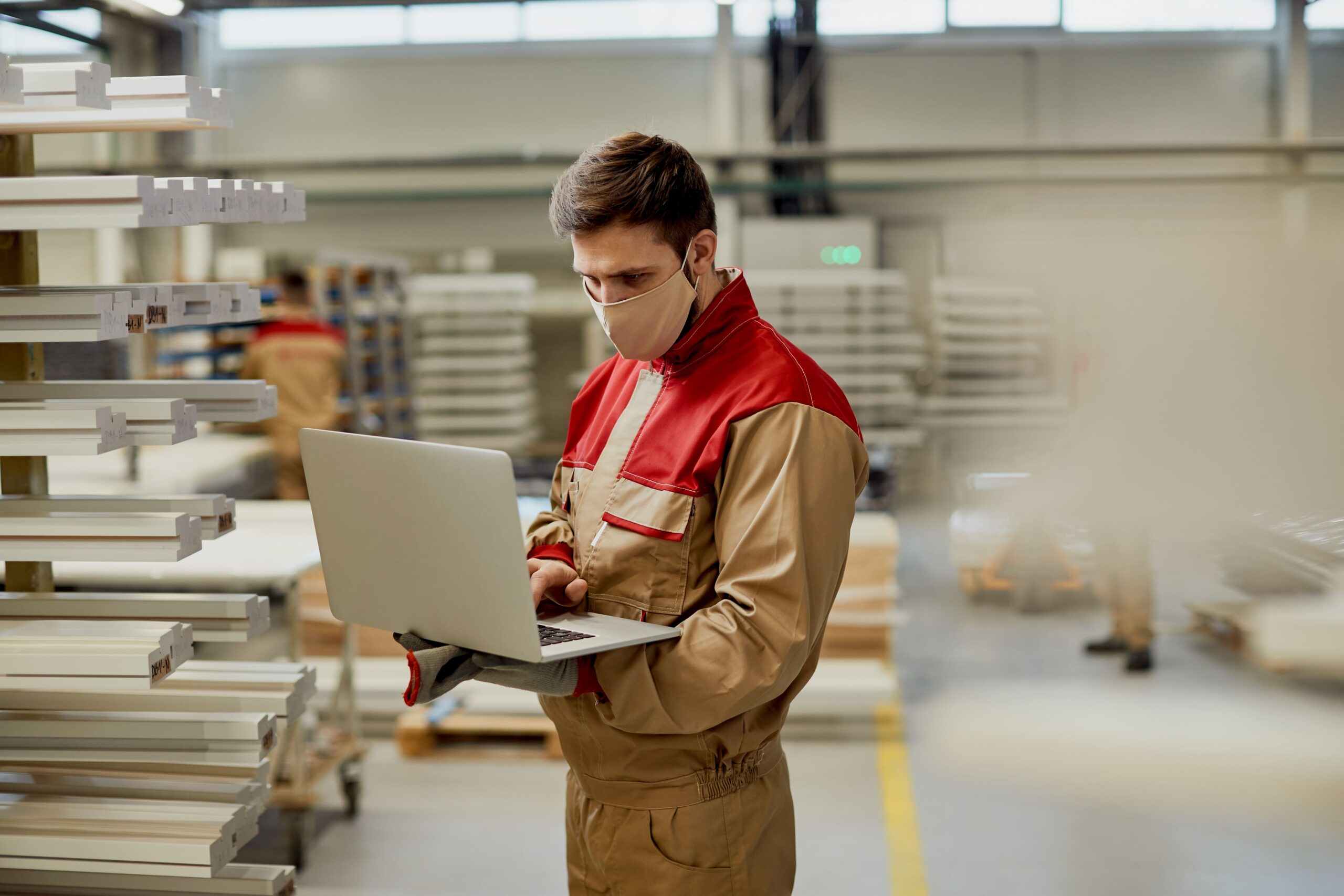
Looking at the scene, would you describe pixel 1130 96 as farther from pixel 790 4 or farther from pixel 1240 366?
pixel 1240 366

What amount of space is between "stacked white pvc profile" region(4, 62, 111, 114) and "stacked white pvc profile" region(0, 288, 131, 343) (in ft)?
0.95

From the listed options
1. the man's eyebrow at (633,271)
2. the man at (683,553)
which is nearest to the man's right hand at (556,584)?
the man at (683,553)

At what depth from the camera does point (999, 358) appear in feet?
31.0

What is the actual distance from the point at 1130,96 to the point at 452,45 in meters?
6.58

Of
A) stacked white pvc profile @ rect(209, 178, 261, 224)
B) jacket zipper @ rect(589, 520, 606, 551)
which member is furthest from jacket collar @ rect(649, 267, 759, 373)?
stacked white pvc profile @ rect(209, 178, 261, 224)

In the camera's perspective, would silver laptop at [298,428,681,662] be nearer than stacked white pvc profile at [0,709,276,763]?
Yes

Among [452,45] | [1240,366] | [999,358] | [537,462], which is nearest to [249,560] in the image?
[1240,366]

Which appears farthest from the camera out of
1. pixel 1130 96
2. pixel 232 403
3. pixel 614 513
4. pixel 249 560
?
pixel 1130 96

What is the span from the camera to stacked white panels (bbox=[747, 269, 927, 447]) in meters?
8.78

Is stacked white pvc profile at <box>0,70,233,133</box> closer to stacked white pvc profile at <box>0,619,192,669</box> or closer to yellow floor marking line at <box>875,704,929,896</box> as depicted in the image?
stacked white pvc profile at <box>0,619,192,669</box>

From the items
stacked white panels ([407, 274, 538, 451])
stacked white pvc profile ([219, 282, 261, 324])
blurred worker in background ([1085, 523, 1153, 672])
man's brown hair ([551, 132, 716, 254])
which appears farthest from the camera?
stacked white panels ([407, 274, 538, 451])

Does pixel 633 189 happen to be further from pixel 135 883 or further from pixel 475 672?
pixel 135 883

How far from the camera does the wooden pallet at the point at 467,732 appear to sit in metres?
4.99

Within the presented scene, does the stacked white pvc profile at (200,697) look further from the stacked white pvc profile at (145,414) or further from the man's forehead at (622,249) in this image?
the man's forehead at (622,249)
